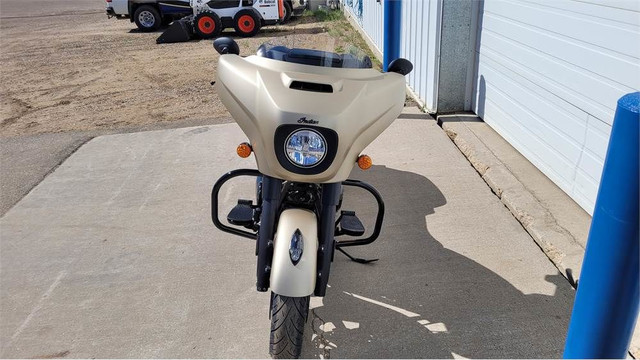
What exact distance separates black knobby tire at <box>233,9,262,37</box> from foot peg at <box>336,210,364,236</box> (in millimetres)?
12136

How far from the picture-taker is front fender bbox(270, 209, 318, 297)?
2420 mm

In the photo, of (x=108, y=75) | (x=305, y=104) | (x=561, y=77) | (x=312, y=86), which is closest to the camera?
A: (x=305, y=104)

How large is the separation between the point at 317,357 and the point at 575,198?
246 centimetres

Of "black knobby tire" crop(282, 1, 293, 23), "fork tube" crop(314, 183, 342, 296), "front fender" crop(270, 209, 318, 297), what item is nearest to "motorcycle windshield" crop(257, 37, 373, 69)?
"fork tube" crop(314, 183, 342, 296)

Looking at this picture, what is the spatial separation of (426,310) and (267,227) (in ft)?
3.54

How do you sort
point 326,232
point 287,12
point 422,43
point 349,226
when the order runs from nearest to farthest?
1. point 326,232
2. point 349,226
3. point 422,43
4. point 287,12

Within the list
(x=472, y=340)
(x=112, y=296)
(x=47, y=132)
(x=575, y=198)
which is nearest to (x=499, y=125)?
(x=575, y=198)

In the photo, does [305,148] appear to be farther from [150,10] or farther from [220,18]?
[150,10]

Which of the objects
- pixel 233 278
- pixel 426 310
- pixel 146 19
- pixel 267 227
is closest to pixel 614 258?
pixel 426 310

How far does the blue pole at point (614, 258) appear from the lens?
1729 mm

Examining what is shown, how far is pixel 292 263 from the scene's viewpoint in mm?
2434

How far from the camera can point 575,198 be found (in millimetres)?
4074

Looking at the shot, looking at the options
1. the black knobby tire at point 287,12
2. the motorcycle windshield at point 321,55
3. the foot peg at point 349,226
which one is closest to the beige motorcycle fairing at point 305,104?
the motorcycle windshield at point 321,55

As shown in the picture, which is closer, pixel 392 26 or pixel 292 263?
pixel 292 263
